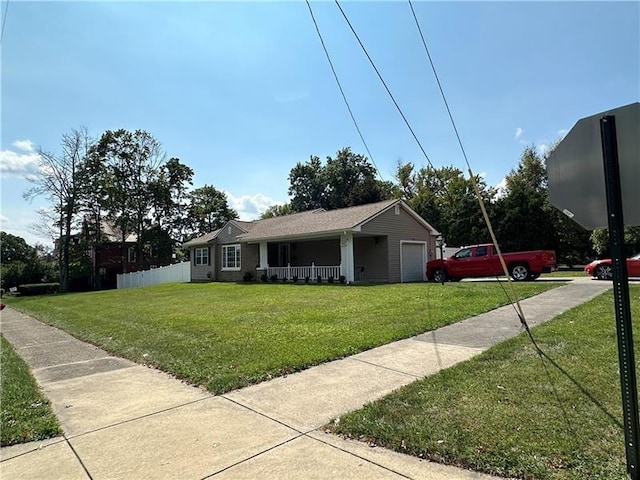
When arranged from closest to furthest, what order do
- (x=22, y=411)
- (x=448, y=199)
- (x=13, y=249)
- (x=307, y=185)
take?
(x=22, y=411), (x=448, y=199), (x=307, y=185), (x=13, y=249)

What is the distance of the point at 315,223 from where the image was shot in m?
22.7

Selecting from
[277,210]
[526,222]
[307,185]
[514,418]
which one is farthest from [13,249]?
[514,418]

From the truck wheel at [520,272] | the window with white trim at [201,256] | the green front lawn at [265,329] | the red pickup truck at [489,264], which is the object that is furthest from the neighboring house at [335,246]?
the green front lawn at [265,329]

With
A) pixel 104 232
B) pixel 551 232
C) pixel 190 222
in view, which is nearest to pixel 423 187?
pixel 551 232

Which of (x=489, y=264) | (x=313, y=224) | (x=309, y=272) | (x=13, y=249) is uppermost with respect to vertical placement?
(x=13, y=249)

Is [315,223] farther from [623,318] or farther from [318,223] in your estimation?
[623,318]

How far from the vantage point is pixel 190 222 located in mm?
49812

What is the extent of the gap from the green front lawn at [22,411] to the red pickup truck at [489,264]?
48.0ft

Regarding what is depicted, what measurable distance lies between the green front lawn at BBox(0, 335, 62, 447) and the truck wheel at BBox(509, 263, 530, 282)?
16.8 metres

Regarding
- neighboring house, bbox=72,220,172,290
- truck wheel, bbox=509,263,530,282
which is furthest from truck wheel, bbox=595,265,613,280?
neighboring house, bbox=72,220,172,290

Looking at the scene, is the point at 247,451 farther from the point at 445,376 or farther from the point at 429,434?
the point at 445,376

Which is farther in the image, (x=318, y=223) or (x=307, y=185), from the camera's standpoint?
(x=307, y=185)

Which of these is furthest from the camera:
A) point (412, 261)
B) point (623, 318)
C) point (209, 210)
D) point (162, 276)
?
point (209, 210)

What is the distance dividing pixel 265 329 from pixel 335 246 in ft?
51.8
